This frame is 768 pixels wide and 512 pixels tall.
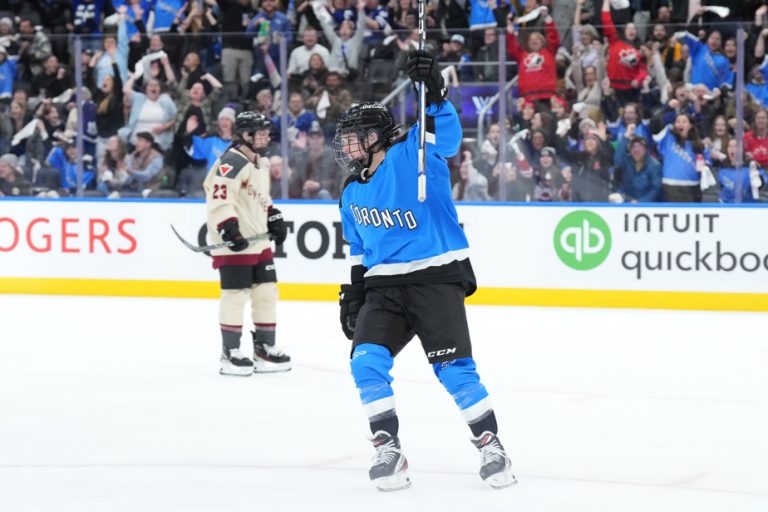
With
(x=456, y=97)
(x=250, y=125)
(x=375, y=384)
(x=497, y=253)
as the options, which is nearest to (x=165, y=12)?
(x=456, y=97)

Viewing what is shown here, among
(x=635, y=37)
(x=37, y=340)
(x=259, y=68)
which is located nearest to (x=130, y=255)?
(x=259, y=68)

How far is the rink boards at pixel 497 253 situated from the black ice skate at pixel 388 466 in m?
5.95

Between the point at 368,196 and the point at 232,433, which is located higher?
the point at 368,196

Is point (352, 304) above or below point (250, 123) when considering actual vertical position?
below

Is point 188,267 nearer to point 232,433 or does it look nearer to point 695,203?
point 695,203

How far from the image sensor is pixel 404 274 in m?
4.40

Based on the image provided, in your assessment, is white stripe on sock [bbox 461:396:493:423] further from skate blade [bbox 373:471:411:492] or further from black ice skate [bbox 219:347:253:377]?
black ice skate [bbox 219:347:253:377]

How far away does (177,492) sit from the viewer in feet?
14.1

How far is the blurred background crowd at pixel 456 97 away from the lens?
10109mm

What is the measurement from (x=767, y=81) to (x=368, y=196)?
6.25 m

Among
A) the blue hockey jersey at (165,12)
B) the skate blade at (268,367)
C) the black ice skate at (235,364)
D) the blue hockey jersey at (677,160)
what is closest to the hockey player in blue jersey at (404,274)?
the black ice skate at (235,364)

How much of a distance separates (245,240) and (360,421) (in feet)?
5.56

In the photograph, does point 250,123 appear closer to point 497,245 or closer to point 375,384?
point 375,384

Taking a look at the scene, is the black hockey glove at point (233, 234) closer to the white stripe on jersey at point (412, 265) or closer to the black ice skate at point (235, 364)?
the black ice skate at point (235, 364)
